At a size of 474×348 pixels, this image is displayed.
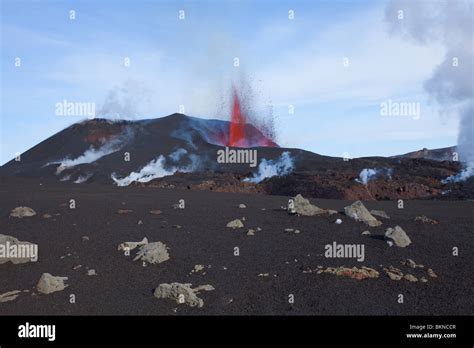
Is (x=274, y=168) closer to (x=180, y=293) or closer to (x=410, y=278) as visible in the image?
(x=410, y=278)

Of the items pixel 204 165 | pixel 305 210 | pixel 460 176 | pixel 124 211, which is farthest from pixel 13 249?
pixel 204 165

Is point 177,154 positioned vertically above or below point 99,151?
below

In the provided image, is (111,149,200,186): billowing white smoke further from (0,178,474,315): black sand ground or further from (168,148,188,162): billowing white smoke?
(0,178,474,315): black sand ground

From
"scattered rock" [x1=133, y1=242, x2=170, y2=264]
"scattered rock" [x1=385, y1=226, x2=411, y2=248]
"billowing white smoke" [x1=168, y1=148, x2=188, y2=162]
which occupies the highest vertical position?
"billowing white smoke" [x1=168, y1=148, x2=188, y2=162]

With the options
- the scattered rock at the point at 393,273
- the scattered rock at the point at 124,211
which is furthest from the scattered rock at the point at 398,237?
the scattered rock at the point at 124,211

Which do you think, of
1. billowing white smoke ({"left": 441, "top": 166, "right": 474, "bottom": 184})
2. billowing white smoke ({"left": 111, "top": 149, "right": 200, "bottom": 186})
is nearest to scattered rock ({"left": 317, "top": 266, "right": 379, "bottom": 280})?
billowing white smoke ({"left": 441, "top": 166, "right": 474, "bottom": 184})

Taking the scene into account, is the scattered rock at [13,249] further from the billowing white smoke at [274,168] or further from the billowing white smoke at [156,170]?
the billowing white smoke at [156,170]
